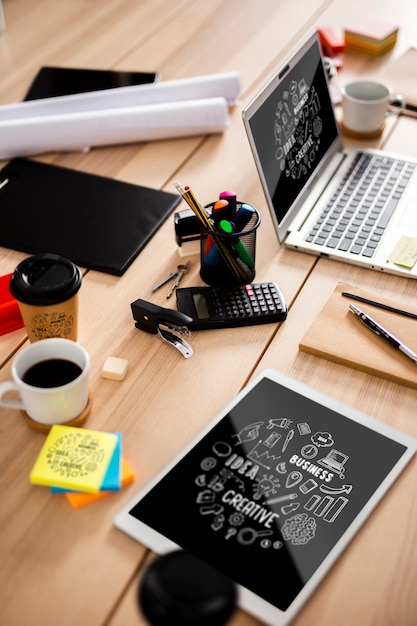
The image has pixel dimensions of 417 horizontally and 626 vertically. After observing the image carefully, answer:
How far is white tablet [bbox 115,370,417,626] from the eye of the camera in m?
0.84

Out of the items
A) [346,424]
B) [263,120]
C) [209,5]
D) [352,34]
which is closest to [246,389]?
[346,424]

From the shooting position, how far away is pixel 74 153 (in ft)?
A: 5.18

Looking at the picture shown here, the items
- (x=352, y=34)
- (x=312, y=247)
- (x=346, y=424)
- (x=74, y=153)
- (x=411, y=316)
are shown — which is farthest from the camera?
(x=352, y=34)

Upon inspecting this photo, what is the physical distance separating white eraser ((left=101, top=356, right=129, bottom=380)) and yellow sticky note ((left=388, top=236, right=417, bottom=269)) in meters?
0.52

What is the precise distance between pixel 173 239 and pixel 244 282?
0.66ft

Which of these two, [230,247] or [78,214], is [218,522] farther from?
[78,214]

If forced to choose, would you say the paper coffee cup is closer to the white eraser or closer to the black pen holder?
the white eraser

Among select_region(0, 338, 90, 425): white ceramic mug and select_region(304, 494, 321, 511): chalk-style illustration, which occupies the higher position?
select_region(0, 338, 90, 425): white ceramic mug

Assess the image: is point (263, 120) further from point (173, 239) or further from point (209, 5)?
point (209, 5)

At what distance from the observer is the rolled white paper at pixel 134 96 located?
5.28ft

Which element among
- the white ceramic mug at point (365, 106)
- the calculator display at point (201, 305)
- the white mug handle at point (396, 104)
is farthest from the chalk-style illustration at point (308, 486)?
the white mug handle at point (396, 104)

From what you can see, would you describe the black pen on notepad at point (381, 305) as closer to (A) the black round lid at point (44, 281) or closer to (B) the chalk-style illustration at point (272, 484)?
(B) the chalk-style illustration at point (272, 484)

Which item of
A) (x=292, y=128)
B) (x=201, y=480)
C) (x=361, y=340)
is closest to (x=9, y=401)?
(x=201, y=480)

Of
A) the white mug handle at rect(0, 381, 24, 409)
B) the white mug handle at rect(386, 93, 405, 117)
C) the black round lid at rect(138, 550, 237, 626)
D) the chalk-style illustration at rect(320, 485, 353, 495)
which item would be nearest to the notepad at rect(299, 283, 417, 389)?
the chalk-style illustration at rect(320, 485, 353, 495)
